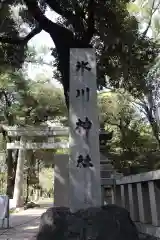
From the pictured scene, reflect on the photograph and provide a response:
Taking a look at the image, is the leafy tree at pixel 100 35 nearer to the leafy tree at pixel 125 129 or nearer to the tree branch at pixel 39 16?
the tree branch at pixel 39 16

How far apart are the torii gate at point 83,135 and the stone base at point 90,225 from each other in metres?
0.43

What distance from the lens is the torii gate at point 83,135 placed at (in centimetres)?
450

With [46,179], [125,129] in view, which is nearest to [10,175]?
[125,129]

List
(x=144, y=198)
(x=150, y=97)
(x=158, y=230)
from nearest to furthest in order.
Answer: (x=158, y=230) < (x=144, y=198) < (x=150, y=97)

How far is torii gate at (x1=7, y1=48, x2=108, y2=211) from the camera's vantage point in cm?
450

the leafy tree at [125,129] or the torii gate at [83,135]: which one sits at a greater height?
the leafy tree at [125,129]

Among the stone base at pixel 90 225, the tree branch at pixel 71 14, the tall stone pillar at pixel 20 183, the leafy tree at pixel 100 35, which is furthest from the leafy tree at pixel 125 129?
the stone base at pixel 90 225

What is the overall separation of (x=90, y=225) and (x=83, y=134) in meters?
1.54

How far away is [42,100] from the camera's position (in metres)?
16.9

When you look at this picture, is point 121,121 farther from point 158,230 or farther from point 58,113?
point 158,230

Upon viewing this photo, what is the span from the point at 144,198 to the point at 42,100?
1327 cm

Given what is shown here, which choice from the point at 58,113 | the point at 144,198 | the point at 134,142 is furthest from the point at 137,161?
the point at 144,198

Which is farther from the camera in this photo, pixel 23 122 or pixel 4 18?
pixel 23 122

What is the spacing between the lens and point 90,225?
148 inches
